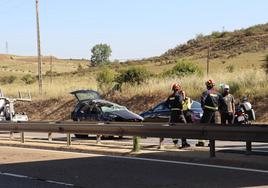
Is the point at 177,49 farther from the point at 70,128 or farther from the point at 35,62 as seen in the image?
the point at 70,128

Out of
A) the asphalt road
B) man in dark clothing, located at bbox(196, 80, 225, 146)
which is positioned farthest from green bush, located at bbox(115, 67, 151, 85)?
the asphalt road

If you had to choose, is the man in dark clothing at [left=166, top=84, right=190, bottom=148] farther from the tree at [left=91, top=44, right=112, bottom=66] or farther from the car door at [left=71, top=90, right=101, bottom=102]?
the tree at [left=91, top=44, right=112, bottom=66]

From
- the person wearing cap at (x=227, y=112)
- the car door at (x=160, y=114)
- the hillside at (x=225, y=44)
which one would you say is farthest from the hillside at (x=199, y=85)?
the person wearing cap at (x=227, y=112)

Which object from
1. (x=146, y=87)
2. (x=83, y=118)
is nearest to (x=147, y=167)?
(x=83, y=118)

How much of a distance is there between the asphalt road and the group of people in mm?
2695

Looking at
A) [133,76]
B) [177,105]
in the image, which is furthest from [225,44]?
[177,105]

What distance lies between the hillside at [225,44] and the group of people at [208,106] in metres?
56.3

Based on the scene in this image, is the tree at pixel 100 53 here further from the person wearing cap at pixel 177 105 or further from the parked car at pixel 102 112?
the person wearing cap at pixel 177 105

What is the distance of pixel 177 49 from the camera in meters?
92.6

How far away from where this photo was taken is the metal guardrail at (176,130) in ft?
40.9

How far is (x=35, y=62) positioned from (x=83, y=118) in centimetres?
12275

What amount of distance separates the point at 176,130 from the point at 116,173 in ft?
8.65

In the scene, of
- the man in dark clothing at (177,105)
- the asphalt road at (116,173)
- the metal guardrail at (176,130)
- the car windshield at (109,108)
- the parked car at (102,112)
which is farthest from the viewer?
the car windshield at (109,108)

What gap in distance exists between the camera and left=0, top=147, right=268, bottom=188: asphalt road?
10453 millimetres
